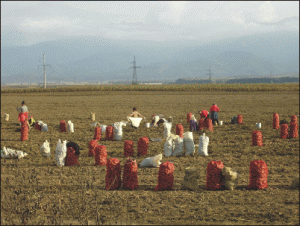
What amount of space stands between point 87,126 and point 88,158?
28.1ft

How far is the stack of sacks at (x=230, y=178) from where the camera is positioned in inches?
335

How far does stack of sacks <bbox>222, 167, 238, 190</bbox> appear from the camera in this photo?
8500 mm

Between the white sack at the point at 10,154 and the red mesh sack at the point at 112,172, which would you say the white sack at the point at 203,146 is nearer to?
the red mesh sack at the point at 112,172

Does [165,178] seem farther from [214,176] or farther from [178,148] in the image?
[178,148]

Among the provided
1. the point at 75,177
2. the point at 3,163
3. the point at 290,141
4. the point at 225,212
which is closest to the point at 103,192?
the point at 75,177

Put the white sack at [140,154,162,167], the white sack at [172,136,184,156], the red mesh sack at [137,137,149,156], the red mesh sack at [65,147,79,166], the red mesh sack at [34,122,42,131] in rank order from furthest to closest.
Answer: the red mesh sack at [34,122,42,131], the red mesh sack at [137,137,149,156], the white sack at [172,136,184,156], the red mesh sack at [65,147,79,166], the white sack at [140,154,162,167]

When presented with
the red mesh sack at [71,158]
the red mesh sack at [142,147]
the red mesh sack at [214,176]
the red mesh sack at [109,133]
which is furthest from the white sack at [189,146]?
the red mesh sack at [109,133]

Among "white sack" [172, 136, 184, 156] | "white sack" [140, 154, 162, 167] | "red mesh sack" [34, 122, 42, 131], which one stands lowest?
"white sack" [140, 154, 162, 167]

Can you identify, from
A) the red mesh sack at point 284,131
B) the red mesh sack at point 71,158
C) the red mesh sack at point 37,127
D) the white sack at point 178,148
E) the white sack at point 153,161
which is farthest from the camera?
the red mesh sack at point 37,127

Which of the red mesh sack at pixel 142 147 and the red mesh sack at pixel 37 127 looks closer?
the red mesh sack at pixel 142 147

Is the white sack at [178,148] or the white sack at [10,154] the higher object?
the white sack at [178,148]

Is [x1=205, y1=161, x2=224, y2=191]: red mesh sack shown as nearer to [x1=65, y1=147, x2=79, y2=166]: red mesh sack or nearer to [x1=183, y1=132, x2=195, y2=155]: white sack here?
[x1=183, y1=132, x2=195, y2=155]: white sack

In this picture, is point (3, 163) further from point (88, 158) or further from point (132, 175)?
point (132, 175)

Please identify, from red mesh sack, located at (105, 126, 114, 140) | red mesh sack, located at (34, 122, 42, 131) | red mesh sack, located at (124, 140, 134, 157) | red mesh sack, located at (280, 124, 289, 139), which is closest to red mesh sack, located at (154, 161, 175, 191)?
red mesh sack, located at (124, 140, 134, 157)
